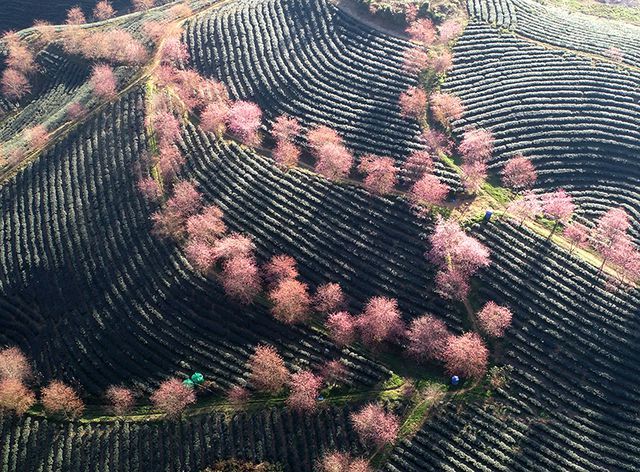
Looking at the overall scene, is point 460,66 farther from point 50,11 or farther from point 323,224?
point 50,11

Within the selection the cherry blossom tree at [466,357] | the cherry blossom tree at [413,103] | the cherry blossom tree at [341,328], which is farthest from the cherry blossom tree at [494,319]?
the cherry blossom tree at [413,103]

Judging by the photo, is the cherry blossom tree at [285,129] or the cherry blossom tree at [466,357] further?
the cherry blossom tree at [285,129]

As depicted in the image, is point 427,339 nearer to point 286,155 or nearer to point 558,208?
point 558,208

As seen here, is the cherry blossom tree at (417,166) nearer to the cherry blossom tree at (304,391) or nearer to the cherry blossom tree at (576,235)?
the cherry blossom tree at (576,235)

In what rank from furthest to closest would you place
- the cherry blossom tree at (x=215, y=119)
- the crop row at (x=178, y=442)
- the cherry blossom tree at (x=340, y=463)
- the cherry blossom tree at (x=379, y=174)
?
the cherry blossom tree at (x=215, y=119) → the cherry blossom tree at (x=379, y=174) → the crop row at (x=178, y=442) → the cherry blossom tree at (x=340, y=463)

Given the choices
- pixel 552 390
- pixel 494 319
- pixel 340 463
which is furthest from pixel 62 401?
pixel 552 390
